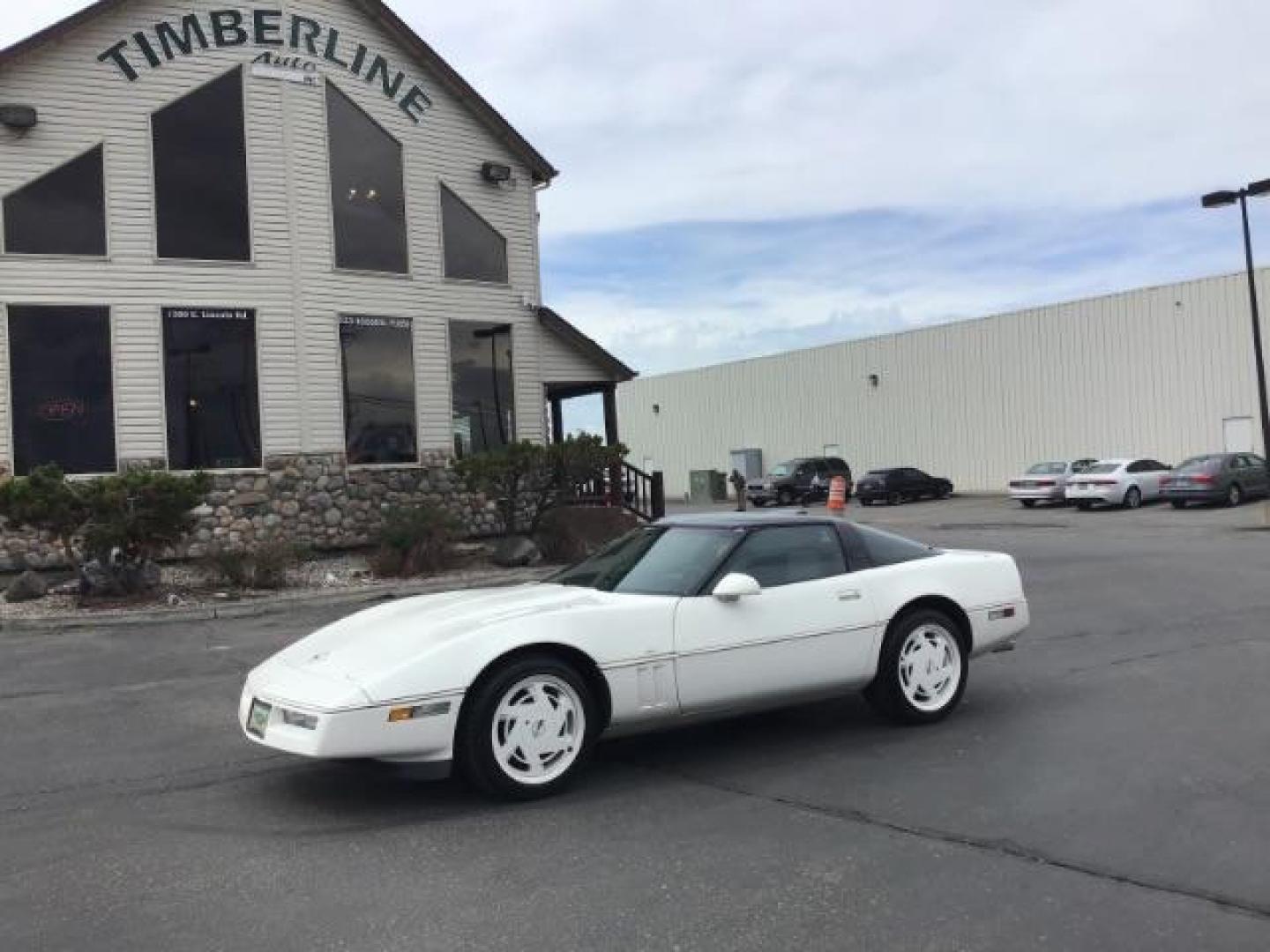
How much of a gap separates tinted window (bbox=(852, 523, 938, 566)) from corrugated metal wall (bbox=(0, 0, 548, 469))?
12267mm

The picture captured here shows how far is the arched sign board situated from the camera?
17000mm

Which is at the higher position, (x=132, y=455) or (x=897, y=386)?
(x=897, y=386)

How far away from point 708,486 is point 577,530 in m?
31.9

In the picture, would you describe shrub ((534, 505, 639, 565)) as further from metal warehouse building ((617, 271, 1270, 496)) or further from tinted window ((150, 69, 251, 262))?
metal warehouse building ((617, 271, 1270, 496))

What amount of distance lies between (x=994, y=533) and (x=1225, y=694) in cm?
1714

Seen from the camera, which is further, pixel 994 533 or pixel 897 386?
pixel 897 386

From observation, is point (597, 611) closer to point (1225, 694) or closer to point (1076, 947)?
point (1076, 947)

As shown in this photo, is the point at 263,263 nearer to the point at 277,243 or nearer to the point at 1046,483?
the point at 277,243

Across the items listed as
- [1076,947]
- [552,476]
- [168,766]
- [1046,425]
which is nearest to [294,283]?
[552,476]

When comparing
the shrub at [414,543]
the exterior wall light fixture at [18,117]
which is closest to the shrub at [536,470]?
the shrub at [414,543]

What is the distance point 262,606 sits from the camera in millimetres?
13516

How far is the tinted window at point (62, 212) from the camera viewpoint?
52.6 ft

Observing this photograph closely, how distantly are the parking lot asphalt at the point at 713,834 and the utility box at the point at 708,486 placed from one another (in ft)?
135

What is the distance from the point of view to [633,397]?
59.5m
